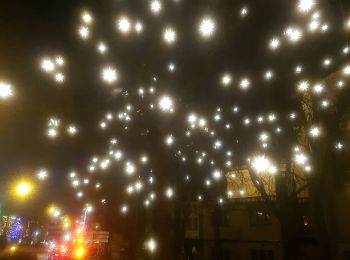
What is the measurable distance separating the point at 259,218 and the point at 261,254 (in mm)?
3153

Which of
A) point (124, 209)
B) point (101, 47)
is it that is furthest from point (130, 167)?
point (101, 47)

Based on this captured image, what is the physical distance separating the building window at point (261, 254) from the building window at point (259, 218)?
93.0 inches

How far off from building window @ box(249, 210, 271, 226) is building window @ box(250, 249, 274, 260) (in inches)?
93.0

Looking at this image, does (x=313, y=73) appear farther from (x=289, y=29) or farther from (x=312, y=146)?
(x=312, y=146)

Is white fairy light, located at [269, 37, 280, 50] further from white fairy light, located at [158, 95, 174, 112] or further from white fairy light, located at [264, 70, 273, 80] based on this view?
white fairy light, located at [158, 95, 174, 112]

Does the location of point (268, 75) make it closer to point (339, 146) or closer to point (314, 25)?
point (314, 25)

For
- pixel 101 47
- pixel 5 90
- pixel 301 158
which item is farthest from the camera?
pixel 301 158

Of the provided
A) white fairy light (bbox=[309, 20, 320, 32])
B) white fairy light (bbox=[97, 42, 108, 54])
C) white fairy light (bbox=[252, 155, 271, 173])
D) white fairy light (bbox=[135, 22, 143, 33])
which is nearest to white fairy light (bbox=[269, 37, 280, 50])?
white fairy light (bbox=[309, 20, 320, 32])

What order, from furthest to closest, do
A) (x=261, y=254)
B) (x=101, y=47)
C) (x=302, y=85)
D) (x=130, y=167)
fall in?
(x=261, y=254) → (x=130, y=167) → (x=302, y=85) → (x=101, y=47)

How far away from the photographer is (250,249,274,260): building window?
87.9 feet

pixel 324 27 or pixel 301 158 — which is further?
pixel 301 158

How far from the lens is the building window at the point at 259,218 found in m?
28.0

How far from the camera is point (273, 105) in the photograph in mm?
13328

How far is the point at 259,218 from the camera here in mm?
28594
